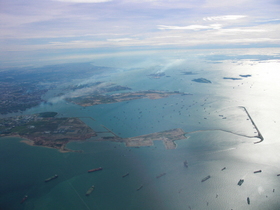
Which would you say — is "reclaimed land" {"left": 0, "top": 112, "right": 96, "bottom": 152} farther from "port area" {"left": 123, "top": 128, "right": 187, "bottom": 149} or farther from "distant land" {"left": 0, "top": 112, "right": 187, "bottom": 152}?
"port area" {"left": 123, "top": 128, "right": 187, "bottom": 149}

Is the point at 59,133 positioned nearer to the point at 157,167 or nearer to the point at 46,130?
the point at 46,130

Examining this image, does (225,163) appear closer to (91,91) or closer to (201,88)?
(201,88)

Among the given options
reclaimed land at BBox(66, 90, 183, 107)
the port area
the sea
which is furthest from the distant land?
reclaimed land at BBox(66, 90, 183, 107)

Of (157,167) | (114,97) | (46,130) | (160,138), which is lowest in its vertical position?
(157,167)

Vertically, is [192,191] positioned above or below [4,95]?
below

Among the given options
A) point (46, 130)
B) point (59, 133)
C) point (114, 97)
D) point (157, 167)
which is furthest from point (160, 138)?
point (114, 97)

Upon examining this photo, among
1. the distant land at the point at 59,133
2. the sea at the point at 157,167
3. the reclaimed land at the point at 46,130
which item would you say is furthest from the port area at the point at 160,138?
the reclaimed land at the point at 46,130

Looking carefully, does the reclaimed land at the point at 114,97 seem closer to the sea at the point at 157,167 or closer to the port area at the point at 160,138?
the sea at the point at 157,167

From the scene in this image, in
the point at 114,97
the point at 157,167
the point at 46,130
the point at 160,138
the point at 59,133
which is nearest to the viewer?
the point at 157,167

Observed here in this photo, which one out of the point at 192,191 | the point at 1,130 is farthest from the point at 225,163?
the point at 1,130
